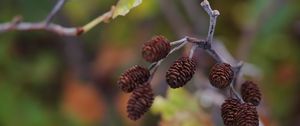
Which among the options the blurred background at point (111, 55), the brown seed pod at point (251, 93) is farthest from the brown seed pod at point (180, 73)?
the blurred background at point (111, 55)

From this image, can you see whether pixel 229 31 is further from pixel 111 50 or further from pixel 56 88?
pixel 56 88

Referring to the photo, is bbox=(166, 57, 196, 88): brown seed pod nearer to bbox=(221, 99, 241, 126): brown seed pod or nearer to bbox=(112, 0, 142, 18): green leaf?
bbox=(221, 99, 241, 126): brown seed pod

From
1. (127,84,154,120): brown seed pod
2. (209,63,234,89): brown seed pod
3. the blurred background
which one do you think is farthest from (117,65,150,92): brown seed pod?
the blurred background

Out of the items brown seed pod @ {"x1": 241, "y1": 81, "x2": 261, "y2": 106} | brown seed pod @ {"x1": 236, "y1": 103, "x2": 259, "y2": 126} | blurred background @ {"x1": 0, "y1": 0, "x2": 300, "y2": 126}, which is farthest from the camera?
blurred background @ {"x1": 0, "y1": 0, "x2": 300, "y2": 126}

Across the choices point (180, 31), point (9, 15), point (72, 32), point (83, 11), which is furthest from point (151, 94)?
point (9, 15)

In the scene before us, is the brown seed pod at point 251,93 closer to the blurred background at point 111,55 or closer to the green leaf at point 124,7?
the green leaf at point 124,7
